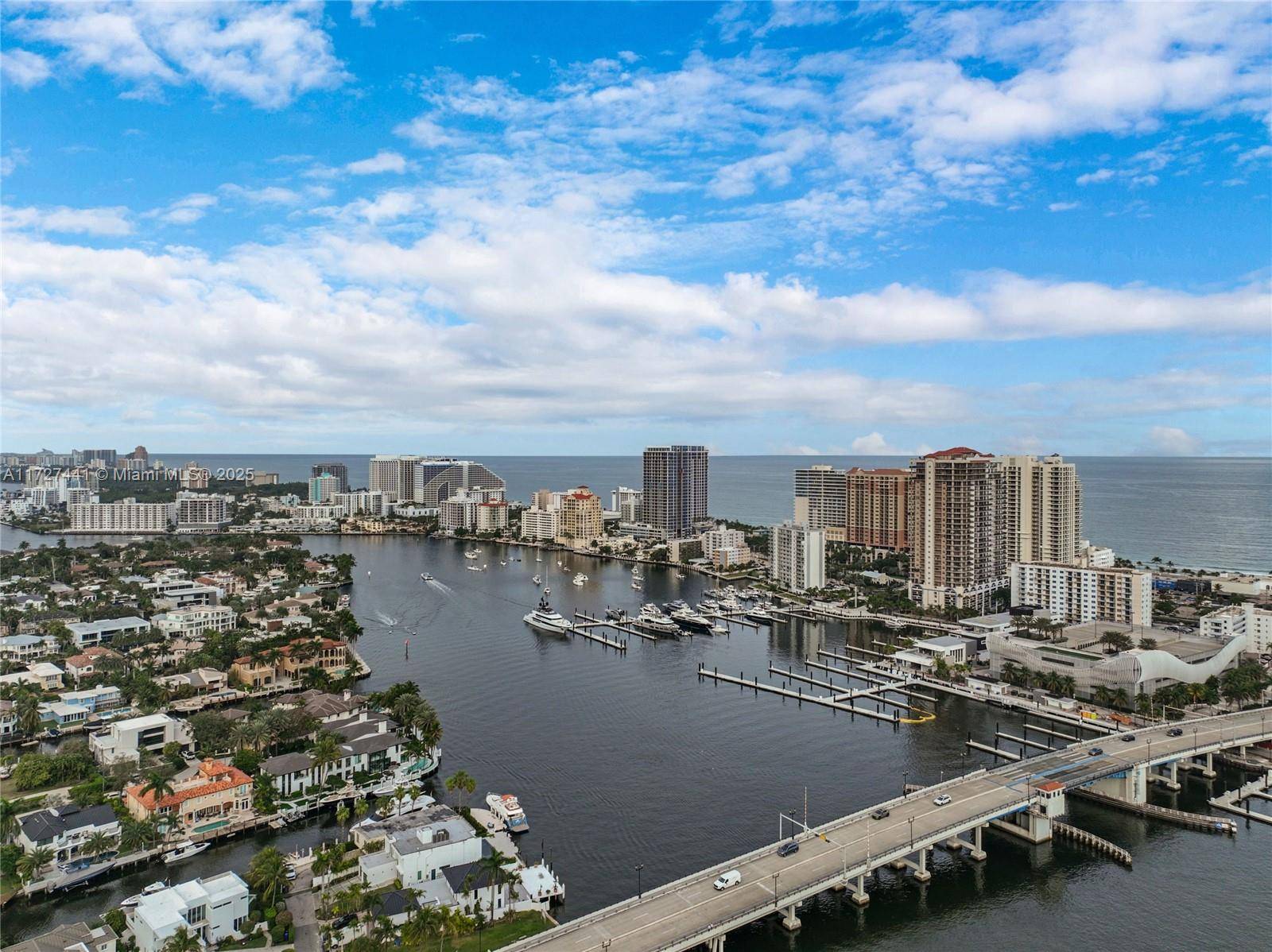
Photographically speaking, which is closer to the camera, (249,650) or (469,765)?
(469,765)

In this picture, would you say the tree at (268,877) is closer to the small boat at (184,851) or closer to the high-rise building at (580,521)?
the small boat at (184,851)

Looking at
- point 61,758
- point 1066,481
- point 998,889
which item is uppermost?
point 1066,481

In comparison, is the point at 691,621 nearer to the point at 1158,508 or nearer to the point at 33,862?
the point at 33,862

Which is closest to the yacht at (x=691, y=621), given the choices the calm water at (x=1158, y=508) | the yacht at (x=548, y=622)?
the yacht at (x=548, y=622)

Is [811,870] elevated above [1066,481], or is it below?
below

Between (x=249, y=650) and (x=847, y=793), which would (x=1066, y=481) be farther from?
(x=249, y=650)

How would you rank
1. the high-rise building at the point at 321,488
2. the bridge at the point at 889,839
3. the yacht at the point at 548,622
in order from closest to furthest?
1. the bridge at the point at 889,839
2. the yacht at the point at 548,622
3. the high-rise building at the point at 321,488

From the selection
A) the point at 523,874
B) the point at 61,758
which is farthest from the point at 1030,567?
the point at 61,758
